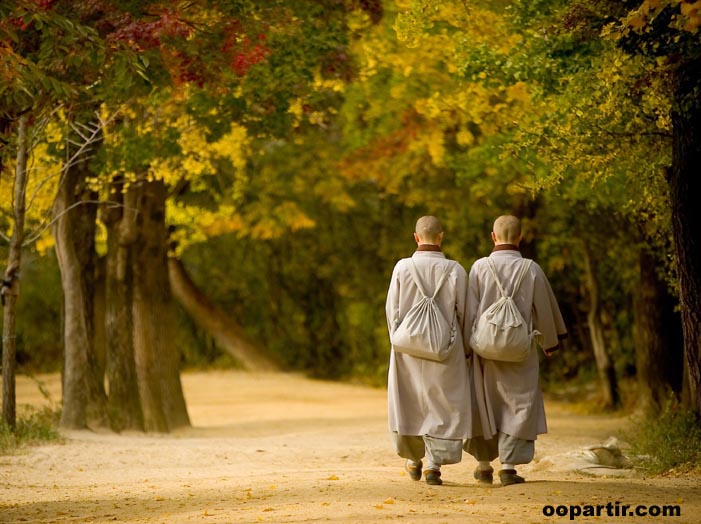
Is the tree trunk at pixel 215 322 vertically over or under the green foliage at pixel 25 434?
over

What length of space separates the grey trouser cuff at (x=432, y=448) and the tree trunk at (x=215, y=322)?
51.5ft

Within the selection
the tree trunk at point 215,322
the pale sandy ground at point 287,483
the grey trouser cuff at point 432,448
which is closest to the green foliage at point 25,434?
the pale sandy ground at point 287,483

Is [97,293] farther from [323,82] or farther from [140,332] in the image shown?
[323,82]

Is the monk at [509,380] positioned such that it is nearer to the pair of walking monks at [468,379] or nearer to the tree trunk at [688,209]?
the pair of walking monks at [468,379]

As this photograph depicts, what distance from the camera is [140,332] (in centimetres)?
1481

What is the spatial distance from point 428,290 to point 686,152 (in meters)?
2.39

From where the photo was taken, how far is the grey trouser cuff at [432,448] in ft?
25.5

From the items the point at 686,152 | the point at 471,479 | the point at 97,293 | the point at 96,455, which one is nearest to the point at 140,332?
the point at 97,293

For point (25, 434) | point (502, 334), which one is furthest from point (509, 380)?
point (25, 434)

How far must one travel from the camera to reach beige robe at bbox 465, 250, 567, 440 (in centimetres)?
783

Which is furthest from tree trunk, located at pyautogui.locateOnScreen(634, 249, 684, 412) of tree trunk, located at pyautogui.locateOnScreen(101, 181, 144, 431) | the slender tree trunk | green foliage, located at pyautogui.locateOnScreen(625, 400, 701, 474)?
the slender tree trunk

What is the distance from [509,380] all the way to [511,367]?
0.09 metres

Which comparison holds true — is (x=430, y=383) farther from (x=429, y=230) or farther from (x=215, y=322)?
(x=215, y=322)

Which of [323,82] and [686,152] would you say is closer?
[686,152]
